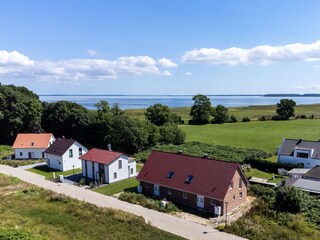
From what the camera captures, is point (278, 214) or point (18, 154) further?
point (18, 154)

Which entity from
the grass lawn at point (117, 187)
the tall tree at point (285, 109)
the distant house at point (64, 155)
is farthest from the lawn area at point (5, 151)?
the tall tree at point (285, 109)

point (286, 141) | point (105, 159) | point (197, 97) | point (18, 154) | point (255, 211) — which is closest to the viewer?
point (255, 211)

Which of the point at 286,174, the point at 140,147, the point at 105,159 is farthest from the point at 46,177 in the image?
the point at 286,174

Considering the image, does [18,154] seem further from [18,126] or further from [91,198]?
[91,198]

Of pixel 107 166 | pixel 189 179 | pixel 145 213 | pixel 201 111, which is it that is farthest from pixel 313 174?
pixel 201 111

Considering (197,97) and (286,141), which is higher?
(197,97)

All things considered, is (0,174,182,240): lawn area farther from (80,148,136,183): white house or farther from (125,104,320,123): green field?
(125,104,320,123): green field
